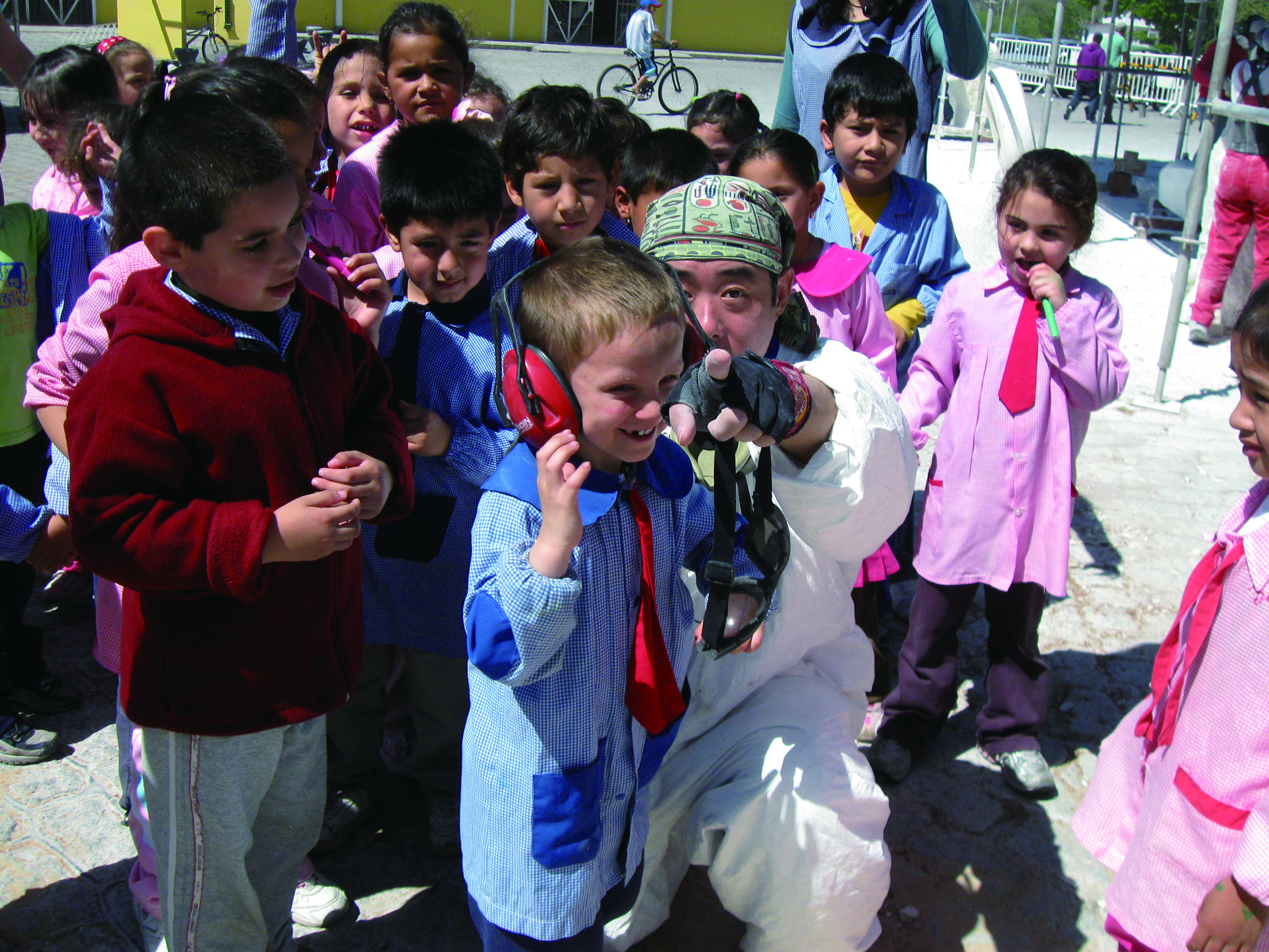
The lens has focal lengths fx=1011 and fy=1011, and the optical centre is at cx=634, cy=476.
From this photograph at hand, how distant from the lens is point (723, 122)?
4.12 meters

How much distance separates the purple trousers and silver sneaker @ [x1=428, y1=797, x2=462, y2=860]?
1309 millimetres

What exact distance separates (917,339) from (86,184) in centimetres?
291

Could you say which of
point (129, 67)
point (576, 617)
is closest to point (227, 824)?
A: point (576, 617)

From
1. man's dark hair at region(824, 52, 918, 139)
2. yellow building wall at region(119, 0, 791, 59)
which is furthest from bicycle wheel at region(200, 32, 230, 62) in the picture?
man's dark hair at region(824, 52, 918, 139)

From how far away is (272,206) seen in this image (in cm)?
170

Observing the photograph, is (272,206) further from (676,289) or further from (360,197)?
(360,197)

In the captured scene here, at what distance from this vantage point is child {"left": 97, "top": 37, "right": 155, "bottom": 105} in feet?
15.0

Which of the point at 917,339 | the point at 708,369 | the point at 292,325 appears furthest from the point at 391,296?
the point at 917,339

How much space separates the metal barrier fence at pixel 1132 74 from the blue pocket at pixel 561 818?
18827mm

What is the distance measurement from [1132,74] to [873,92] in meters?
20.1

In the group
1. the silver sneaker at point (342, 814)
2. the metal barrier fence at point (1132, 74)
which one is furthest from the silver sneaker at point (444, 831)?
the metal barrier fence at point (1132, 74)

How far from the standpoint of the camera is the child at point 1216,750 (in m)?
1.70

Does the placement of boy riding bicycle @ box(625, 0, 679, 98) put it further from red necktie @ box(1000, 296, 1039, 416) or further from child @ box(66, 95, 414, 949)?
child @ box(66, 95, 414, 949)

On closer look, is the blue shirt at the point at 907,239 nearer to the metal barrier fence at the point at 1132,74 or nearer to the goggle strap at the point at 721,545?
the goggle strap at the point at 721,545
